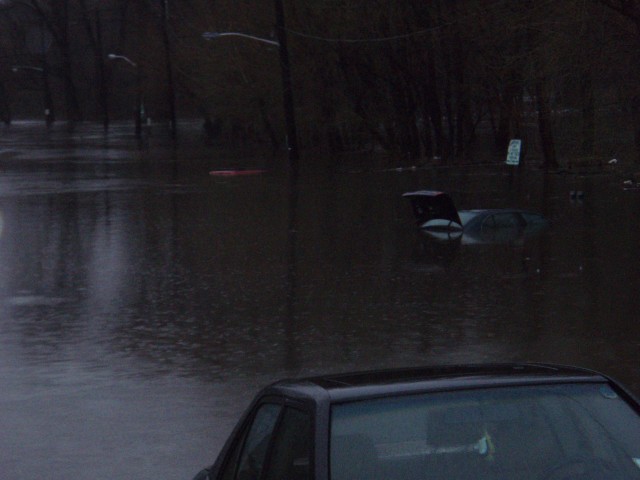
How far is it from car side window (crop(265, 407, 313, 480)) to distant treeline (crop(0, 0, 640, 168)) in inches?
839

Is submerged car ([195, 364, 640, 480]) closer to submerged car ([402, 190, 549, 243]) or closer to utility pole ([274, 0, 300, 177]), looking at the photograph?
submerged car ([402, 190, 549, 243])

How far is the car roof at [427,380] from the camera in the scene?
3.75 m

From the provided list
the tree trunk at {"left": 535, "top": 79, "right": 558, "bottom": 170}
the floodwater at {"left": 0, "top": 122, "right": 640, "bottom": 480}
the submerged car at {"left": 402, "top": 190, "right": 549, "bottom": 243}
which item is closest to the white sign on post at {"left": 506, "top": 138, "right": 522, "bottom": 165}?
the tree trunk at {"left": 535, "top": 79, "right": 558, "bottom": 170}

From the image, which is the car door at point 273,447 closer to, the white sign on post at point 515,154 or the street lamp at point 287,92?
the white sign on post at point 515,154

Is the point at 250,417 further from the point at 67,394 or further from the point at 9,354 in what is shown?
the point at 9,354

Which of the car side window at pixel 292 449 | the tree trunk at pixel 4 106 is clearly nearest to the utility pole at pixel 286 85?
the car side window at pixel 292 449

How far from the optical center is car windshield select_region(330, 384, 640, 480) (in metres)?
3.60

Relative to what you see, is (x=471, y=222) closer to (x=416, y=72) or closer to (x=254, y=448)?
(x=254, y=448)

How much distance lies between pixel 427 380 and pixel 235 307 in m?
11.6

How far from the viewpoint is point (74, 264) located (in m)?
19.5

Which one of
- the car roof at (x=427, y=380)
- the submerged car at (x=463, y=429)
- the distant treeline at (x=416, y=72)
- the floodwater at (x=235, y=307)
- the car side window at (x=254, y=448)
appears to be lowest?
the floodwater at (x=235, y=307)

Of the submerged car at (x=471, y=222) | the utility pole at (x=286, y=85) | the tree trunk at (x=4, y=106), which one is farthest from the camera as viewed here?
the tree trunk at (x=4, y=106)

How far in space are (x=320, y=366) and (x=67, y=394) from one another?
2564 mm

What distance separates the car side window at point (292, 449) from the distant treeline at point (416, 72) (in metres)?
21.3
